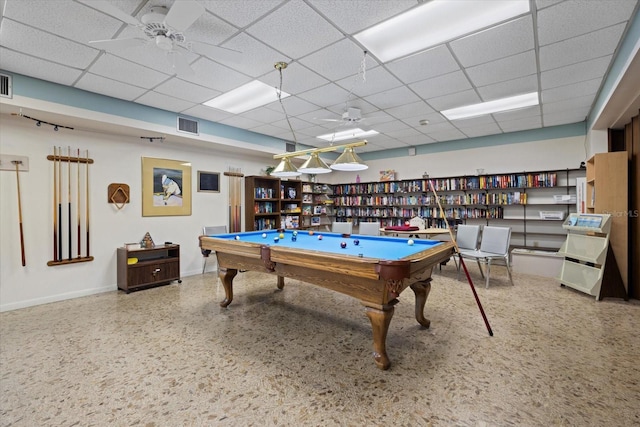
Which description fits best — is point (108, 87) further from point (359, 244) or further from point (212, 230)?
point (359, 244)

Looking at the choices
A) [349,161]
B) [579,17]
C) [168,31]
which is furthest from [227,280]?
[579,17]

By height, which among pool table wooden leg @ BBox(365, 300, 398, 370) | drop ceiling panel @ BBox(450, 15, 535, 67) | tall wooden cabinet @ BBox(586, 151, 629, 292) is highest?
drop ceiling panel @ BBox(450, 15, 535, 67)

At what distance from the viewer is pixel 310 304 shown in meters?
3.57

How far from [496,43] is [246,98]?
3.01 m

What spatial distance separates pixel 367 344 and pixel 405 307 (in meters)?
1.12

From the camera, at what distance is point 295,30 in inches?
95.3

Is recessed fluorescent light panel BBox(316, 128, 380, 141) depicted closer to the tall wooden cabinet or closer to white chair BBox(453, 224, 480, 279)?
white chair BBox(453, 224, 480, 279)

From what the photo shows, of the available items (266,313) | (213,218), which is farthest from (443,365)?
(213,218)

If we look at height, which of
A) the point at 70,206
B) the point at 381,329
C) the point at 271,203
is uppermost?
the point at 271,203

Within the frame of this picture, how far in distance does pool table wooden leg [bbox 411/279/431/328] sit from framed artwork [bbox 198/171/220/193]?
4.23 meters

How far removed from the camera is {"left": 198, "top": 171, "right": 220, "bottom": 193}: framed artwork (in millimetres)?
5320

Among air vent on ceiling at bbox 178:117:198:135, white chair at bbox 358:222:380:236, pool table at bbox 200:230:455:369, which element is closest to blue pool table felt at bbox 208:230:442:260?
pool table at bbox 200:230:455:369

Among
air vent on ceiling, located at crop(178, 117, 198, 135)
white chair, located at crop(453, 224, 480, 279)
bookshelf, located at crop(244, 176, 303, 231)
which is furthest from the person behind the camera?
bookshelf, located at crop(244, 176, 303, 231)

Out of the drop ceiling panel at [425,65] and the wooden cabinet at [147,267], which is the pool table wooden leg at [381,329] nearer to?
the drop ceiling panel at [425,65]
